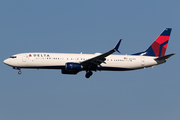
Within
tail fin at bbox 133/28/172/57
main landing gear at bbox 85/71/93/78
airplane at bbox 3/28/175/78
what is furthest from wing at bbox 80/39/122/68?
tail fin at bbox 133/28/172/57

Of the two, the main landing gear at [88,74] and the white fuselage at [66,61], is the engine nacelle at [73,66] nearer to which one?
the white fuselage at [66,61]

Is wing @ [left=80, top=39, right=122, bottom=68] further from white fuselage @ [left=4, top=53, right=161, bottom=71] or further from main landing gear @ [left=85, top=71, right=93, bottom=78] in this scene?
main landing gear @ [left=85, top=71, right=93, bottom=78]

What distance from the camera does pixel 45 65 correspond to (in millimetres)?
52750

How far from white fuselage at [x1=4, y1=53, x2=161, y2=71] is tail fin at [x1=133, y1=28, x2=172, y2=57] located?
2090 mm

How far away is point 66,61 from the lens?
2112 inches

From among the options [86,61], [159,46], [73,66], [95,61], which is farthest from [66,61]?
[159,46]

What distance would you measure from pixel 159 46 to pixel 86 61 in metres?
14.8

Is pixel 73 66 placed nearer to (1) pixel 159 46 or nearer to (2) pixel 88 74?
(2) pixel 88 74

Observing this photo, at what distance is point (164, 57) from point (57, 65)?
55.5 ft

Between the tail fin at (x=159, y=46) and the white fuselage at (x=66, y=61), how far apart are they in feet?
6.86

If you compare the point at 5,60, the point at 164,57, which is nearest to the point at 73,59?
the point at 5,60

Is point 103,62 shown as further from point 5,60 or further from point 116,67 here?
point 5,60

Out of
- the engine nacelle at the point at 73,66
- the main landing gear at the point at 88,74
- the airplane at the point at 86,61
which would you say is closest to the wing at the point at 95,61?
the airplane at the point at 86,61

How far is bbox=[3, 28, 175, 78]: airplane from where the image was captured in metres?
52.6
